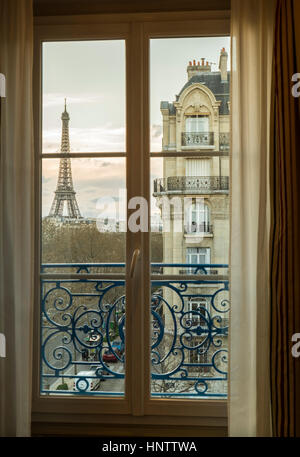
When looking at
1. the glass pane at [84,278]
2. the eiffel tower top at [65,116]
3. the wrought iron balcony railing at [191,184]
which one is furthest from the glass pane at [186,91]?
the eiffel tower top at [65,116]

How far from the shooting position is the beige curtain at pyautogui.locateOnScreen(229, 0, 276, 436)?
1.79 meters

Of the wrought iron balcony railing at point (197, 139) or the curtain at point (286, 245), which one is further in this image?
the wrought iron balcony railing at point (197, 139)

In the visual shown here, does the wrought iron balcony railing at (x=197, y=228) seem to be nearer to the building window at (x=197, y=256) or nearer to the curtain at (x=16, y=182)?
the building window at (x=197, y=256)

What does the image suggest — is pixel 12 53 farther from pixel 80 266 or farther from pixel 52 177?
pixel 80 266

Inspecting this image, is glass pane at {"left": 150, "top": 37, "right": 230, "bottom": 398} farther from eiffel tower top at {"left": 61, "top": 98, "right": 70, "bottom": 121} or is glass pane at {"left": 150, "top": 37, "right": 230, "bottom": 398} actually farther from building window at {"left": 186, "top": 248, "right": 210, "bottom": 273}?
eiffel tower top at {"left": 61, "top": 98, "right": 70, "bottom": 121}

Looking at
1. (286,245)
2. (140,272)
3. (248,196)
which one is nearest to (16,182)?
(140,272)

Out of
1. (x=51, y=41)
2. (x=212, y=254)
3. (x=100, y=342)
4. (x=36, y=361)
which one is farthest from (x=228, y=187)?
(x=36, y=361)

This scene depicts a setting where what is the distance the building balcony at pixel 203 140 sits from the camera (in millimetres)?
1982

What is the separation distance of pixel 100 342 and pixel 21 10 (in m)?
1.61

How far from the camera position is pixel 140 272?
1.98m

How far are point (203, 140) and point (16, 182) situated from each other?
91cm

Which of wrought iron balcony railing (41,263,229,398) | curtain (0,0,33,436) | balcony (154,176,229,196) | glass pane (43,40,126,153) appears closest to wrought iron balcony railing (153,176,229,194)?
balcony (154,176,229,196)

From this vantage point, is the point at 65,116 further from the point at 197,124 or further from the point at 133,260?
the point at 133,260

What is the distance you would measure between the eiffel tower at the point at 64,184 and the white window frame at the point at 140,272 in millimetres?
297
